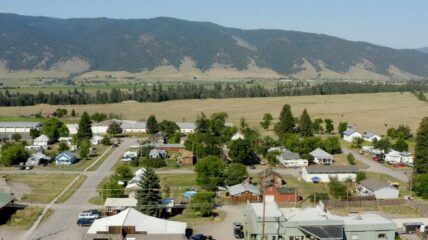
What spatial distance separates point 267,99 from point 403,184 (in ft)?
301

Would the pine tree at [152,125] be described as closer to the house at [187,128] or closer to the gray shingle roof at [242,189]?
the house at [187,128]

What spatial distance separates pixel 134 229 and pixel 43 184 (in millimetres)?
21304

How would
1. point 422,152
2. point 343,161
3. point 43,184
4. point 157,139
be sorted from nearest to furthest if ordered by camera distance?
point 422,152
point 43,184
point 343,161
point 157,139


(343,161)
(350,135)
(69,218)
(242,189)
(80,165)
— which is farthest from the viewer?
(350,135)

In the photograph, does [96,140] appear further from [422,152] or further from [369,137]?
[422,152]

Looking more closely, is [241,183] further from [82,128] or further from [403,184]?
[82,128]

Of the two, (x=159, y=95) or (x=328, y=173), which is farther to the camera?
(x=159, y=95)

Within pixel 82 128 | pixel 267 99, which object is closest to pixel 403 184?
pixel 82 128

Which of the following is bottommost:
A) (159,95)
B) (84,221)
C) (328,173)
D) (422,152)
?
(84,221)

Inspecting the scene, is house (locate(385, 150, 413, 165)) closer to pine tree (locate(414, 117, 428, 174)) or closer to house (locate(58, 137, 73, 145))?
pine tree (locate(414, 117, 428, 174))

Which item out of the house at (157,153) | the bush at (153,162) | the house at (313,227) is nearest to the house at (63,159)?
the bush at (153,162)

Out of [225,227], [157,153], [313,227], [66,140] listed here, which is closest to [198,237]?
[225,227]

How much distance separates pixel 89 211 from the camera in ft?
130

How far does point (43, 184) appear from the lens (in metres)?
50.6
